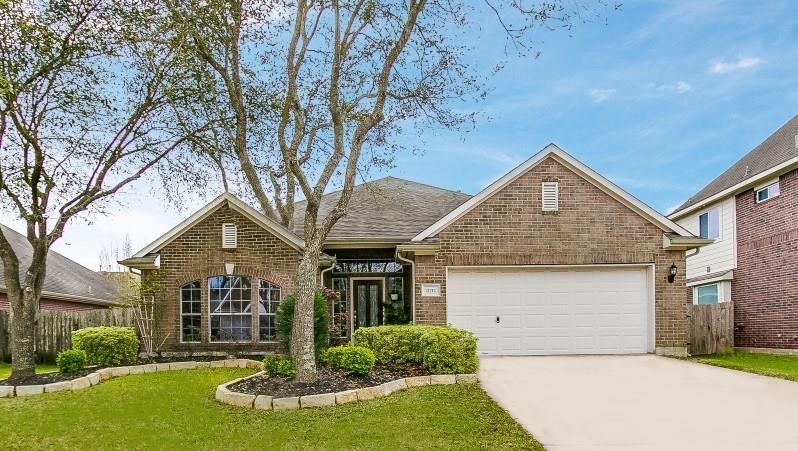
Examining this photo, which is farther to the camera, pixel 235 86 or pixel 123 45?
pixel 235 86

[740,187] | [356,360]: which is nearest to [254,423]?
[356,360]

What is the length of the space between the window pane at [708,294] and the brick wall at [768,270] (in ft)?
3.47

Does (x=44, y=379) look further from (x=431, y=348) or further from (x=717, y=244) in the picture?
(x=717, y=244)

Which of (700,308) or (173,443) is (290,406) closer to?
(173,443)

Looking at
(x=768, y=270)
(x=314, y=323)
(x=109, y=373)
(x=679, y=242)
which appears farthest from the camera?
(x=768, y=270)

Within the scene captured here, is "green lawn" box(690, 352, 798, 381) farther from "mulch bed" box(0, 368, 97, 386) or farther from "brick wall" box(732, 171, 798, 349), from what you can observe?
"mulch bed" box(0, 368, 97, 386)

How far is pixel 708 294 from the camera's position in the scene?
2164 cm

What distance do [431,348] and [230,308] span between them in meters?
6.59

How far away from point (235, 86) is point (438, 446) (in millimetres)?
12232

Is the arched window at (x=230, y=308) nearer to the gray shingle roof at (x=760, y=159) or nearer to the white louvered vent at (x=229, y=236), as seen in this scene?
the white louvered vent at (x=229, y=236)

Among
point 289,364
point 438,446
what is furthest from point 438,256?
point 438,446

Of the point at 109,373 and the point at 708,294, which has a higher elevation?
the point at 708,294

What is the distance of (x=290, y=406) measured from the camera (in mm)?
8688

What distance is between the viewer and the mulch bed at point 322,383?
30.7 feet
